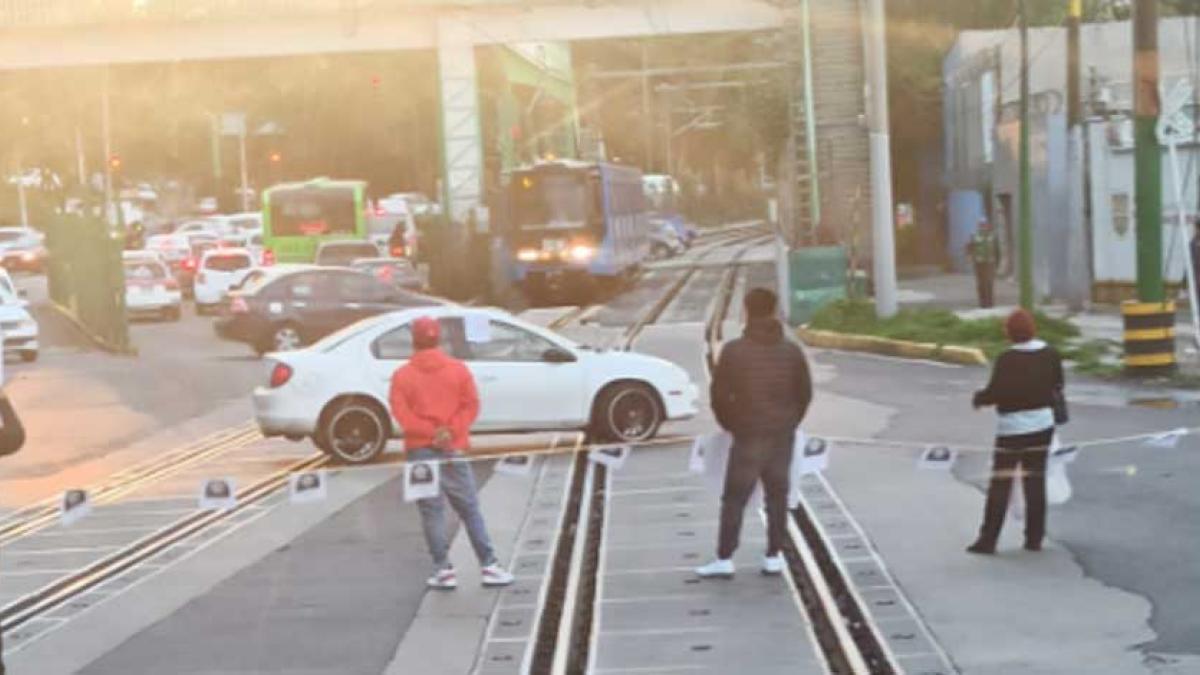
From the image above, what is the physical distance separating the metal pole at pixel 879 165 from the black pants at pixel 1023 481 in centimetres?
2097

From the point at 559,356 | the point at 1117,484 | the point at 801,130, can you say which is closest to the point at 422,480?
the point at 1117,484

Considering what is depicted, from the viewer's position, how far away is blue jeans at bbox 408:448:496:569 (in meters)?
12.5

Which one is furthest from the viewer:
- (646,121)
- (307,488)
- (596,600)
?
(646,121)

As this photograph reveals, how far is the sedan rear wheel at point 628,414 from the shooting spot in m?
19.9

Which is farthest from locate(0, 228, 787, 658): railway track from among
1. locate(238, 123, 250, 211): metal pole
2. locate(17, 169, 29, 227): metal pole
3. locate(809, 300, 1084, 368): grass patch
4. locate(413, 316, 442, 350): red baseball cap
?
locate(17, 169, 29, 227): metal pole

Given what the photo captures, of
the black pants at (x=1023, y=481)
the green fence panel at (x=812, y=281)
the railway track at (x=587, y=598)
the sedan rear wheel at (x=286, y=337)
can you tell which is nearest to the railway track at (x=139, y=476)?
the railway track at (x=587, y=598)

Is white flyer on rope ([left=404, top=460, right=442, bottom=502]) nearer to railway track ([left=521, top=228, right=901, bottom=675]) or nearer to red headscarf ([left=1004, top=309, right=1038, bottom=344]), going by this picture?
railway track ([left=521, top=228, right=901, bottom=675])

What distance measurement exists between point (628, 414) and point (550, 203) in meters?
29.2

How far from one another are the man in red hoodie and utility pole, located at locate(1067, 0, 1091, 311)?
81.3 feet

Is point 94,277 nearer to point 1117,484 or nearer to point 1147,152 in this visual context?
point 1147,152

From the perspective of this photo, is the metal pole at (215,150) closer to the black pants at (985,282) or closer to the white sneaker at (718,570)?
the black pants at (985,282)

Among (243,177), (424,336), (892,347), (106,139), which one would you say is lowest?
(892,347)

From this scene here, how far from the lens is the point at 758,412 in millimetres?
12391

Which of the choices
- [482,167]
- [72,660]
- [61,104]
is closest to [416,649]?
[72,660]
